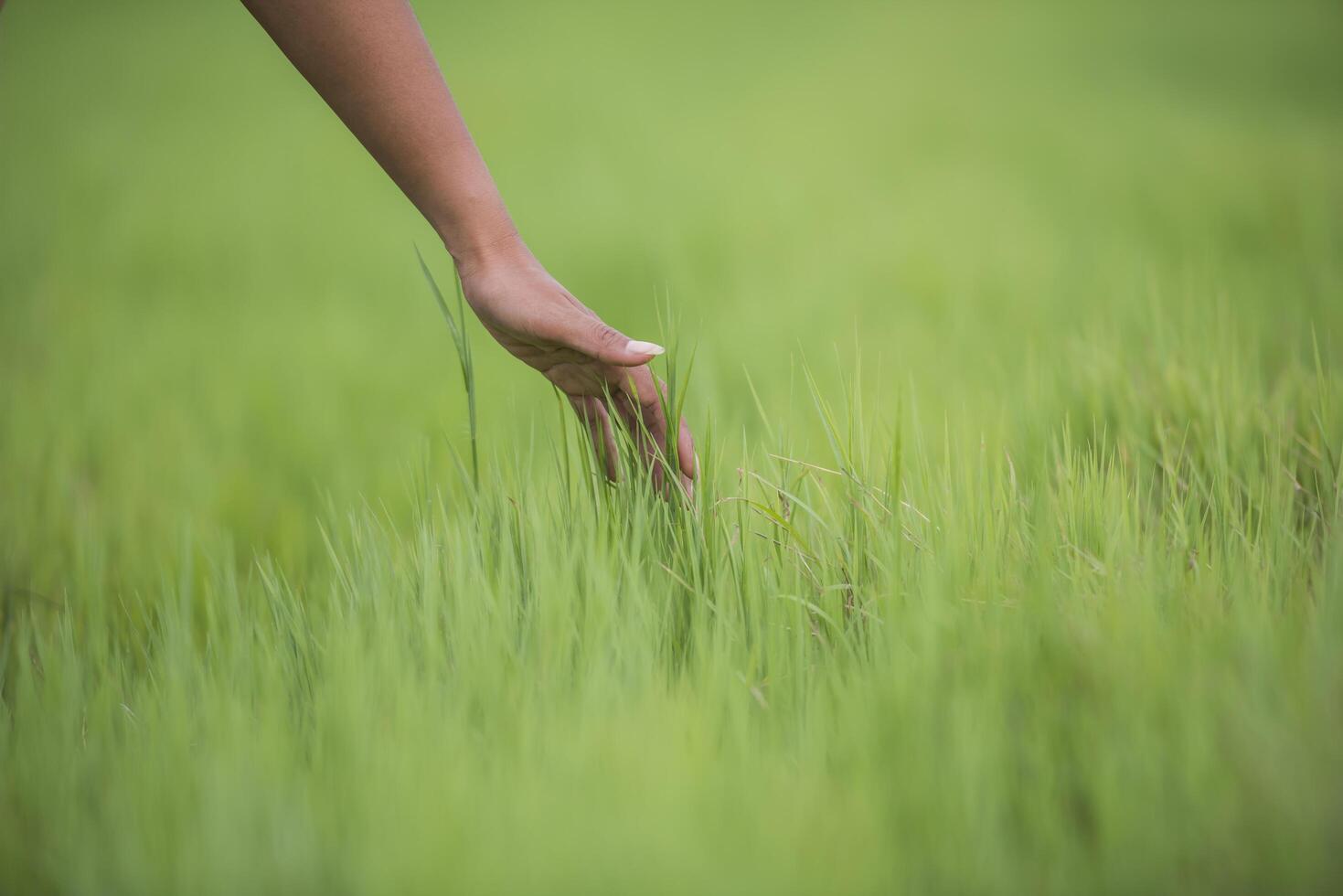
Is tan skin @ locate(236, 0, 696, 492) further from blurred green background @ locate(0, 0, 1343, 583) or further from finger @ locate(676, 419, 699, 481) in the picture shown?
blurred green background @ locate(0, 0, 1343, 583)

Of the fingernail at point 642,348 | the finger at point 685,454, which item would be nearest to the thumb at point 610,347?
the fingernail at point 642,348

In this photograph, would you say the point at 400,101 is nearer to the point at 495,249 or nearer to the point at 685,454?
the point at 495,249

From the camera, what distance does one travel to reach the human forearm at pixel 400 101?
1.03 metres

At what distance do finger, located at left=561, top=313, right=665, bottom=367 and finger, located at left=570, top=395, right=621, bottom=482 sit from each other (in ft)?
0.32

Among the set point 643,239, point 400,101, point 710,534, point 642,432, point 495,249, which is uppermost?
point 643,239

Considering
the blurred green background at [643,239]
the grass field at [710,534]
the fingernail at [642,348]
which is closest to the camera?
the grass field at [710,534]

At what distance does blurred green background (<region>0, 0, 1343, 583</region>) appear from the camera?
1975 mm

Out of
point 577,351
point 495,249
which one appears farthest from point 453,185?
point 577,351

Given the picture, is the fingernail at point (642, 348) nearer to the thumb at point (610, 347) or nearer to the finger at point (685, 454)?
the thumb at point (610, 347)

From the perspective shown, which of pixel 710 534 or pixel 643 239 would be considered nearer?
pixel 710 534

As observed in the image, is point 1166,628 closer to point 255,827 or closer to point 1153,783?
point 1153,783

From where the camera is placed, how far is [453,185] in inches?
42.7

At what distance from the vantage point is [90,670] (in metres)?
0.98

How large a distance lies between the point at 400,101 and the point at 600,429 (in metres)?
0.45
